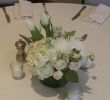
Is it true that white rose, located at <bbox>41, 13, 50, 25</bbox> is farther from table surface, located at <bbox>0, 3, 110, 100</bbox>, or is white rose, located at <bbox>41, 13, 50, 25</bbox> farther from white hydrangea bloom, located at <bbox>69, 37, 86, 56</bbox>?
table surface, located at <bbox>0, 3, 110, 100</bbox>

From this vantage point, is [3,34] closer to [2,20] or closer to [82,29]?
[2,20]

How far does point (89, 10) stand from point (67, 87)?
0.75 m

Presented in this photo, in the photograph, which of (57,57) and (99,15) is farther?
(99,15)

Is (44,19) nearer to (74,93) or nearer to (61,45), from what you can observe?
(61,45)

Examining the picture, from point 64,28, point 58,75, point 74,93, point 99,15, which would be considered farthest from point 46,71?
point 99,15

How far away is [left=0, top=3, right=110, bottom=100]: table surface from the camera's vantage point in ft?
3.76

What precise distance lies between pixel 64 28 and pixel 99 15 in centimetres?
27

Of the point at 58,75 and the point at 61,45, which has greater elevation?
the point at 61,45

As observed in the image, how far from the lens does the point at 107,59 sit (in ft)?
4.42

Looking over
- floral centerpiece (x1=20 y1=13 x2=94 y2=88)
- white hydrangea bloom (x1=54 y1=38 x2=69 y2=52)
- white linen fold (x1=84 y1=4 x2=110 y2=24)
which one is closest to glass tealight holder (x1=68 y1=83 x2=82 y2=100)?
floral centerpiece (x1=20 y1=13 x2=94 y2=88)

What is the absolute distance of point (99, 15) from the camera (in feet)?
5.49

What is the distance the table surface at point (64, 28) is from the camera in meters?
1.15

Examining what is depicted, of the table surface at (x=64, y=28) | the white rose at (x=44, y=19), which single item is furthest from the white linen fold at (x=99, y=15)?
→ the white rose at (x=44, y=19)

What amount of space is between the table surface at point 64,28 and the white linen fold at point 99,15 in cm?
3
